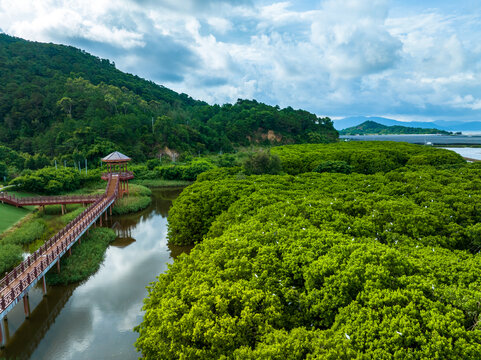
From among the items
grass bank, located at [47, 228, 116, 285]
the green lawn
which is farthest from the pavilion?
grass bank, located at [47, 228, 116, 285]

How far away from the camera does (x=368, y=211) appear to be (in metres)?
14.6

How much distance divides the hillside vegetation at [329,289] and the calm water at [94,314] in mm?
4044

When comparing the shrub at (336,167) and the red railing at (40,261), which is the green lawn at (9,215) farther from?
the shrub at (336,167)

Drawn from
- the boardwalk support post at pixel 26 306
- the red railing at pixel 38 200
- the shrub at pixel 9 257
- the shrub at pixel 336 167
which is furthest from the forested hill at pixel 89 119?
the boardwalk support post at pixel 26 306

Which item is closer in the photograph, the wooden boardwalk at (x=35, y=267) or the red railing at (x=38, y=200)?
the wooden boardwalk at (x=35, y=267)

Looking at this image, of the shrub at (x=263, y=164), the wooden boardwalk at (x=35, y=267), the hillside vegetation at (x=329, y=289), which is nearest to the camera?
the hillside vegetation at (x=329, y=289)

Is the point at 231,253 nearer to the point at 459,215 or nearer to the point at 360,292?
the point at 360,292

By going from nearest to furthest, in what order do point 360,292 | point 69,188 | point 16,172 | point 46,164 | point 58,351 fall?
point 360,292
point 58,351
point 69,188
point 16,172
point 46,164

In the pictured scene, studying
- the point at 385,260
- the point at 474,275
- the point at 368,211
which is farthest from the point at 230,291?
the point at 368,211

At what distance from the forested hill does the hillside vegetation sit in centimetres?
5432

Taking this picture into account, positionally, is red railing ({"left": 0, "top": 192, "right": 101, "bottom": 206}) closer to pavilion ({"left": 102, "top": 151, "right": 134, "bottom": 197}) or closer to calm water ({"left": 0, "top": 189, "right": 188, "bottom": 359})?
pavilion ({"left": 102, "top": 151, "right": 134, "bottom": 197})

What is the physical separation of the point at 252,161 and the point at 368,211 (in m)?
20.8

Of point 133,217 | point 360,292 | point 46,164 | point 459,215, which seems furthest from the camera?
point 46,164

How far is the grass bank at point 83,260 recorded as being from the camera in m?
18.4
